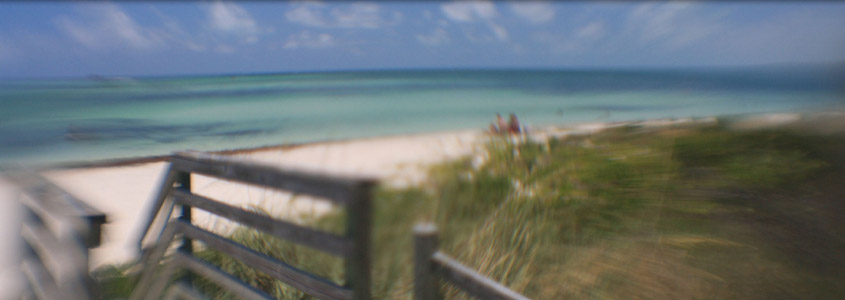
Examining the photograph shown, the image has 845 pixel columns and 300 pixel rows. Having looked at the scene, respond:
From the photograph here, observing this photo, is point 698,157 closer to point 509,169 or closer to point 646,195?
point 646,195

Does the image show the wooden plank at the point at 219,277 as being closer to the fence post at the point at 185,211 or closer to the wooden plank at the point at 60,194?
the fence post at the point at 185,211

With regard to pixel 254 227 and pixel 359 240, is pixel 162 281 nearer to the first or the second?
pixel 254 227

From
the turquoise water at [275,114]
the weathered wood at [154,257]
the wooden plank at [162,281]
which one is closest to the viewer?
the weathered wood at [154,257]

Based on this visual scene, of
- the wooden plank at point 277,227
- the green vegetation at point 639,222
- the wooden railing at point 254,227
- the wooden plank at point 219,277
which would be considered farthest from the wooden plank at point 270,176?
the green vegetation at point 639,222

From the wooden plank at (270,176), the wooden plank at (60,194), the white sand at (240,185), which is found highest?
the wooden plank at (270,176)

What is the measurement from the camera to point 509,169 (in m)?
3.44

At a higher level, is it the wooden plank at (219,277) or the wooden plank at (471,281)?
the wooden plank at (471,281)

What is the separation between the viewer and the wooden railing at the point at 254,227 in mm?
1726

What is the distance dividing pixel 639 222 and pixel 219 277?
2.22 meters

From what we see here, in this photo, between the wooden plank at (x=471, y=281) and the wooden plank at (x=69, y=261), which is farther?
the wooden plank at (x=69, y=261)

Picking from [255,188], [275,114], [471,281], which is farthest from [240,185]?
[275,114]

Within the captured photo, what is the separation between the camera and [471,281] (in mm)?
1743

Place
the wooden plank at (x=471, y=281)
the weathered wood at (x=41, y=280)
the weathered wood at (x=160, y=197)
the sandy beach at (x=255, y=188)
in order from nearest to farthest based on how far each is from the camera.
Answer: the wooden plank at (x=471, y=281) < the weathered wood at (x=41, y=280) < the weathered wood at (x=160, y=197) < the sandy beach at (x=255, y=188)

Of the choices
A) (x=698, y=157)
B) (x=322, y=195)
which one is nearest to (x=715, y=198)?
(x=698, y=157)
